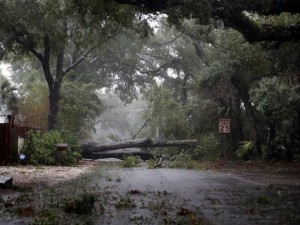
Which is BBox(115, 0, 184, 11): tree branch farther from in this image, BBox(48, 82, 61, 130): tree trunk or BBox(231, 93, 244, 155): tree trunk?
BBox(48, 82, 61, 130): tree trunk

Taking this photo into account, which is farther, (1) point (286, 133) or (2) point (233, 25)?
(1) point (286, 133)

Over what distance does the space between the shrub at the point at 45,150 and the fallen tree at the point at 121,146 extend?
4.14m

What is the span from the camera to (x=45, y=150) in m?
19.7

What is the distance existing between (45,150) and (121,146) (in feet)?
24.0

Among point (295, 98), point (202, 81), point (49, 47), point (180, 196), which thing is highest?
point (49, 47)

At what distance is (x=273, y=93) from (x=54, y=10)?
994cm

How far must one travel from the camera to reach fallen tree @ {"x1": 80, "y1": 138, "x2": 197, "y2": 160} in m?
25.7

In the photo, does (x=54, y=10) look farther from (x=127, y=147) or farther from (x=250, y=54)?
(x=127, y=147)

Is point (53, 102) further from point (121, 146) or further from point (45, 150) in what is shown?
point (45, 150)

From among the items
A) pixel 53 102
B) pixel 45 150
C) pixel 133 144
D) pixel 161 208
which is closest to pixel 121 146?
pixel 133 144

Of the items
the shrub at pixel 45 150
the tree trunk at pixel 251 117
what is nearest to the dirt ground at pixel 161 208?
the shrub at pixel 45 150

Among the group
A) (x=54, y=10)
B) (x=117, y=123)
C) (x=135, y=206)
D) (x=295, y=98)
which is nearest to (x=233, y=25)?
(x=295, y=98)

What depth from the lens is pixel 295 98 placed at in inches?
656

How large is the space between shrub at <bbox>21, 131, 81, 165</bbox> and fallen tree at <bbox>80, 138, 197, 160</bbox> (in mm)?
4143
